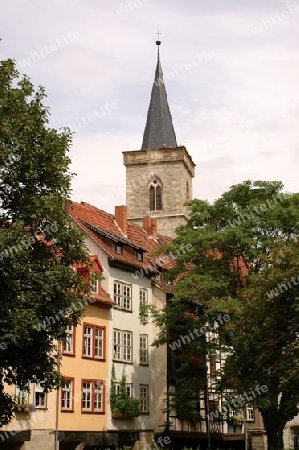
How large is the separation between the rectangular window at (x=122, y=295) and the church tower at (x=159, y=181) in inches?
1475

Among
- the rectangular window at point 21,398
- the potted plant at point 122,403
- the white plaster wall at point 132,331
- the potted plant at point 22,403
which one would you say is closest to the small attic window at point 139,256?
the white plaster wall at point 132,331

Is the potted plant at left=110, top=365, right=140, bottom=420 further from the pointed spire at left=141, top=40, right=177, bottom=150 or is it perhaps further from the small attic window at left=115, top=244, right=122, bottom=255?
the pointed spire at left=141, top=40, right=177, bottom=150

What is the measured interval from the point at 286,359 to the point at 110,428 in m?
14.2

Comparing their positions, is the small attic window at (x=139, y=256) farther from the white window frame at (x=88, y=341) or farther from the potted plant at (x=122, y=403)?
the potted plant at (x=122, y=403)

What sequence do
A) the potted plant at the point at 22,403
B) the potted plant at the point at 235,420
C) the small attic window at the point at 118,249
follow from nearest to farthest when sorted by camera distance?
1. the potted plant at the point at 22,403
2. the potted plant at the point at 235,420
3. the small attic window at the point at 118,249

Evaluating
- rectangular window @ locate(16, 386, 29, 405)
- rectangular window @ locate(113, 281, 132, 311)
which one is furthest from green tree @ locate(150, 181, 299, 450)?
rectangular window @ locate(16, 386, 29, 405)

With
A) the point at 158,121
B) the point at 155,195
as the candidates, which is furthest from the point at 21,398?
the point at 158,121

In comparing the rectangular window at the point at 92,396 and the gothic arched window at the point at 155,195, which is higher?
the gothic arched window at the point at 155,195

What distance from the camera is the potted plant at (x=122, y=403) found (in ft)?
126

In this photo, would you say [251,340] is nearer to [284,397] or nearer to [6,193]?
[284,397]

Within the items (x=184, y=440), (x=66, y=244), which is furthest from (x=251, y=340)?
(x=184, y=440)

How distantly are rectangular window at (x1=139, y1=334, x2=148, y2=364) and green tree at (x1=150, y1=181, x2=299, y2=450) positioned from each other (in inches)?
132

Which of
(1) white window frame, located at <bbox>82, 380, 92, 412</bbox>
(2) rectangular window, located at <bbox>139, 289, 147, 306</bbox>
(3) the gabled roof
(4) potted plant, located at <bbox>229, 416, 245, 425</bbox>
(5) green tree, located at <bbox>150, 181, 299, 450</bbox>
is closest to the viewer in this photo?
(5) green tree, located at <bbox>150, 181, 299, 450</bbox>

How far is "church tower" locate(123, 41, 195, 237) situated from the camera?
81250 mm
